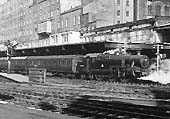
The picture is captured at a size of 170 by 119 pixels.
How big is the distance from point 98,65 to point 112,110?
1744 centimetres

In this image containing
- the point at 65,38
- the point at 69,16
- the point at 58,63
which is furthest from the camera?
the point at 69,16

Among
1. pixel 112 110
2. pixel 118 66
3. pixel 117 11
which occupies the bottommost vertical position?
pixel 112 110

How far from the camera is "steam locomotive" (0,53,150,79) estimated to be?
26.5m

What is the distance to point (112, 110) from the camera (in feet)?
37.9

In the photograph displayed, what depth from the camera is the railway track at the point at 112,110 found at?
10426mm

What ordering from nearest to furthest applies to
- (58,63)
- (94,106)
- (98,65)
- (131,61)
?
(94,106)
(131,61)
(98,65)
(58,63)

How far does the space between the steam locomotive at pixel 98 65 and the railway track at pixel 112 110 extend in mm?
13322

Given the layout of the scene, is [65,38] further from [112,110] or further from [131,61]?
[112,110]

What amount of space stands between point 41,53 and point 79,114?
1348 inches

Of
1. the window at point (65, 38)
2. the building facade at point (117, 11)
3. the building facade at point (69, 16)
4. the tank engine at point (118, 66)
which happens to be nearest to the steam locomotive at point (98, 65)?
the tank engine at point (118, 66)

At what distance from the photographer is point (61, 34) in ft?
194

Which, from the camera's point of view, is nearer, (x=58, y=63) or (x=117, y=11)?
(x=58, y=63)

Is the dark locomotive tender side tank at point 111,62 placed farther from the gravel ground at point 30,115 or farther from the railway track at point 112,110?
the gravel ground at point 30,115

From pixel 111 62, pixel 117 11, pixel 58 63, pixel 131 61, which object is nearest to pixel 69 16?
pixel 117 11
